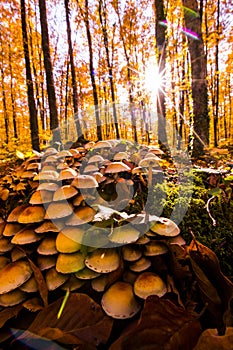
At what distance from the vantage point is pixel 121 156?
1.88 metres

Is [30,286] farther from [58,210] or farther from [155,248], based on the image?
[155,248]

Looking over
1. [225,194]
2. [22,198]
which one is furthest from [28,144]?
[225,194]

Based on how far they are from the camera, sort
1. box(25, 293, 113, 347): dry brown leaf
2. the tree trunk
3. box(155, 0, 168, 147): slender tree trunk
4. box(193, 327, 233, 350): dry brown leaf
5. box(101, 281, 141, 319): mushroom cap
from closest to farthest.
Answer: box(193, 327, 233, 350): dry brown leaf
box(25, 293, 113, 347): dry brown leaf
box(101, 281, 141, 319): mushroom cap
the tree trunk
box(155, 0, 168, 147): slender tree trunk

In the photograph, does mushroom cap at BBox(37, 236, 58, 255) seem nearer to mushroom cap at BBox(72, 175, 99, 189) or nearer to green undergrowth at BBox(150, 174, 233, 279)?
mushroom cap at BBox(72, 175, 99, 189)

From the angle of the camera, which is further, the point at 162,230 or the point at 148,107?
the point at 148,107

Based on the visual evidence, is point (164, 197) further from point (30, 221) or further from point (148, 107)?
point (148, 107)

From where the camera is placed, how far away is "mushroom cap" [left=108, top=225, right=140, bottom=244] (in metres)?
1.05

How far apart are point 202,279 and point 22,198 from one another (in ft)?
4.75

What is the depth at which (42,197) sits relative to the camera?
1.38 m

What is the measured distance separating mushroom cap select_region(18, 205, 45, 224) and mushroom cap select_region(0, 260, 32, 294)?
227mm

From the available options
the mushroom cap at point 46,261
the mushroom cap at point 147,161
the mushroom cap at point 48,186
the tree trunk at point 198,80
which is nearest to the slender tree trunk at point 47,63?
the tree trunk at point 198,80

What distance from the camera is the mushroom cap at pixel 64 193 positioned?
4.40 ft

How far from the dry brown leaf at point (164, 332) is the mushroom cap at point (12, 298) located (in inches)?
22.3

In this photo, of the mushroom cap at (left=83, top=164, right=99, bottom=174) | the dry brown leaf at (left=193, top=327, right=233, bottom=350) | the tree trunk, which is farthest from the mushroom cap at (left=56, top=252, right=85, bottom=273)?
the tree trunk
